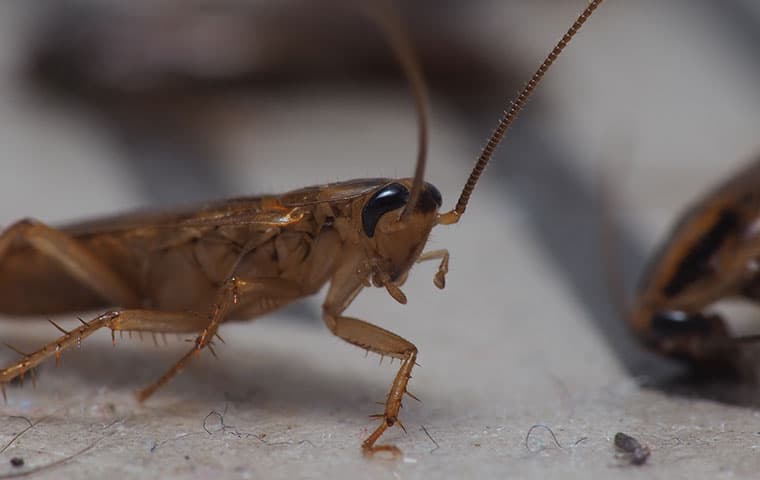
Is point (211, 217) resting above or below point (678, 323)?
below

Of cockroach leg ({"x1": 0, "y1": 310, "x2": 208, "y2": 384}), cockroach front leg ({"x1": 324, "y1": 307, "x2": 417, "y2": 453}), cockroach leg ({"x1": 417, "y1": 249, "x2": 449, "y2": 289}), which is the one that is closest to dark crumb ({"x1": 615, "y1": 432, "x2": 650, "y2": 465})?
cockroach front leg ({"x1": 324, "y1": 307, "x2": 417, "y2": 453})

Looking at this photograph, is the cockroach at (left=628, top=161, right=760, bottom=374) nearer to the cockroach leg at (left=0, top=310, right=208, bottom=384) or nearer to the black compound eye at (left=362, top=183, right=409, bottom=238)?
the black compound eye at (left=362, top=183, right=409, bottom=238)

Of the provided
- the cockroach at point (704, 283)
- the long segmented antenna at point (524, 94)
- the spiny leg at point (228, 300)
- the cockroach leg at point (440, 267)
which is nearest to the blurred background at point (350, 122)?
the cockroach at point (704, 283)

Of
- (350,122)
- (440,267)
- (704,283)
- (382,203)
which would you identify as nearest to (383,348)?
(440,267)

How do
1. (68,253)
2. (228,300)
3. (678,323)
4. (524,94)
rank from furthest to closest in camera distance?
(678,323)
(68,253)
(228,300)
(524,94)

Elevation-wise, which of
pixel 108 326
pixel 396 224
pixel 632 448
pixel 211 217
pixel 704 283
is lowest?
pixel 108 326

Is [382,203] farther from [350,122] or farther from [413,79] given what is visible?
[350,122]

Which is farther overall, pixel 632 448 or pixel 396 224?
pixel 396 224
